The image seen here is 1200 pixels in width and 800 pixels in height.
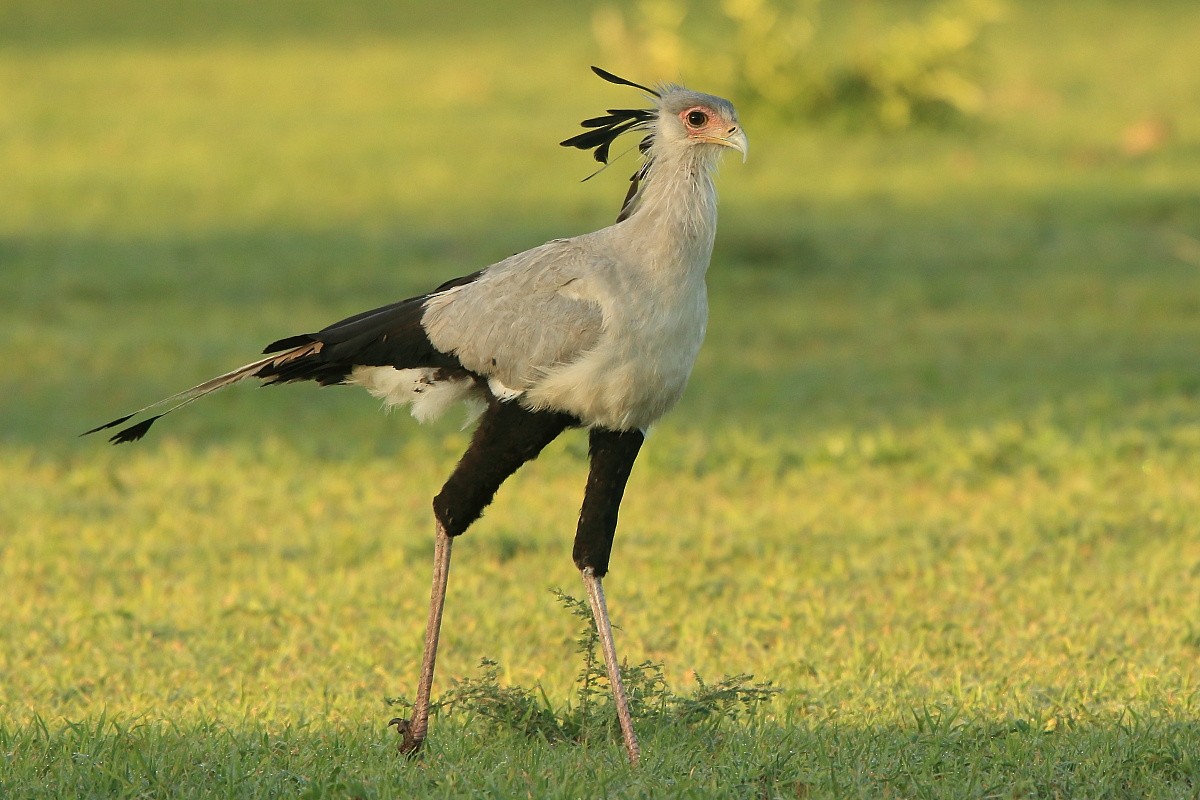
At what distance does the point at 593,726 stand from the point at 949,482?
3.63 m

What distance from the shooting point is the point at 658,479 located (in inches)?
309

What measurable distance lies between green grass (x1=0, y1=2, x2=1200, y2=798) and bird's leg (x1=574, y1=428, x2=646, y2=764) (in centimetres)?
34

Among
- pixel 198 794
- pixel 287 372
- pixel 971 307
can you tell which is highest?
pixel 971 307

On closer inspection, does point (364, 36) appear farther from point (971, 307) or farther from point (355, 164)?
point (971, 307)

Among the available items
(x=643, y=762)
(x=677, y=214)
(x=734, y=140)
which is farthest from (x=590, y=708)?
(x=734, y=140)

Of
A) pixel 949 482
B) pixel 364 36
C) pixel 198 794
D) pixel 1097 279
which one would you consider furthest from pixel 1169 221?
pixel 364 36

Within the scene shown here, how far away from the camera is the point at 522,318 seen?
4.26 metres

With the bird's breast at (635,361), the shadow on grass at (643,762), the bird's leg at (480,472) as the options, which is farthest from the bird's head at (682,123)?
the shadow on grass at (643,762)

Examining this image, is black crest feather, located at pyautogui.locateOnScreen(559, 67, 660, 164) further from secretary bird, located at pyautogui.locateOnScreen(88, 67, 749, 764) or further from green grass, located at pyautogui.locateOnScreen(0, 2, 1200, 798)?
green grass, located at pyautogui.locateOnScreen(0, 2, 1200, 798)

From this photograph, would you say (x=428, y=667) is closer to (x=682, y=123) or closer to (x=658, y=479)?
(x=682, y=123)

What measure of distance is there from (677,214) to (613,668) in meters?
1.16

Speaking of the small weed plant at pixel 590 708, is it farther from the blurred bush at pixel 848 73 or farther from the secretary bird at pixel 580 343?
the blurred bush at pixel 848 73

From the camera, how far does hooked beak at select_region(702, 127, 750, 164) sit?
4219mm

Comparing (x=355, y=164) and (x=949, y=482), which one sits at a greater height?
(x=355, y=164)
